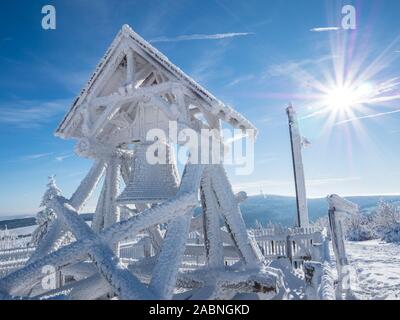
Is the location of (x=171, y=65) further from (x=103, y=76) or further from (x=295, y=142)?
(x=295, y=142)

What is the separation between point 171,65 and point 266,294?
4735 mm

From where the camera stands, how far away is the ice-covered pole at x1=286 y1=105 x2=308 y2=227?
1410 centimetres

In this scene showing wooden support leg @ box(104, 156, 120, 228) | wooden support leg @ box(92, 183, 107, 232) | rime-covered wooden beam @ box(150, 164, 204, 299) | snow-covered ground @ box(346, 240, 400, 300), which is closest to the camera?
rime-covered wooden beam @ box(150, 164, 204, 299)

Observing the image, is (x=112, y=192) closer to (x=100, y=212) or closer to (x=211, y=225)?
(x=100, y=212)

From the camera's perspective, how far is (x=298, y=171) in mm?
14789

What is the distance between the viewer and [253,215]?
164 metres

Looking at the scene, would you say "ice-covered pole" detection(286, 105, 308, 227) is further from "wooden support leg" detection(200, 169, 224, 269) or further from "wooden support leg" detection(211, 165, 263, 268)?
"wooden support leg" detection(200, 169, 224, 269)

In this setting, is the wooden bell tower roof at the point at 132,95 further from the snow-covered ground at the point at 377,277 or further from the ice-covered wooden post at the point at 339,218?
the snow-covered ground at the point at 377,277

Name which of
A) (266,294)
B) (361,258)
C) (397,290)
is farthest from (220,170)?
(361,258)

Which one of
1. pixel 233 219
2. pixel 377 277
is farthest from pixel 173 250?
pixel 377 277

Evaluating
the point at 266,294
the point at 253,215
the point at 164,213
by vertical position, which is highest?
the point at 164,213

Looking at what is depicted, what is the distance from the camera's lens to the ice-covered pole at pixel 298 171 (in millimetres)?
14102

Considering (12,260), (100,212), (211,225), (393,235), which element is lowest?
(393,235)

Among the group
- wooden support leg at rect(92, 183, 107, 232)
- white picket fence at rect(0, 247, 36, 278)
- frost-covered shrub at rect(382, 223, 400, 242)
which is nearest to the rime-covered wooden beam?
wooden support leg at rect(92, 183, 107, 232)
